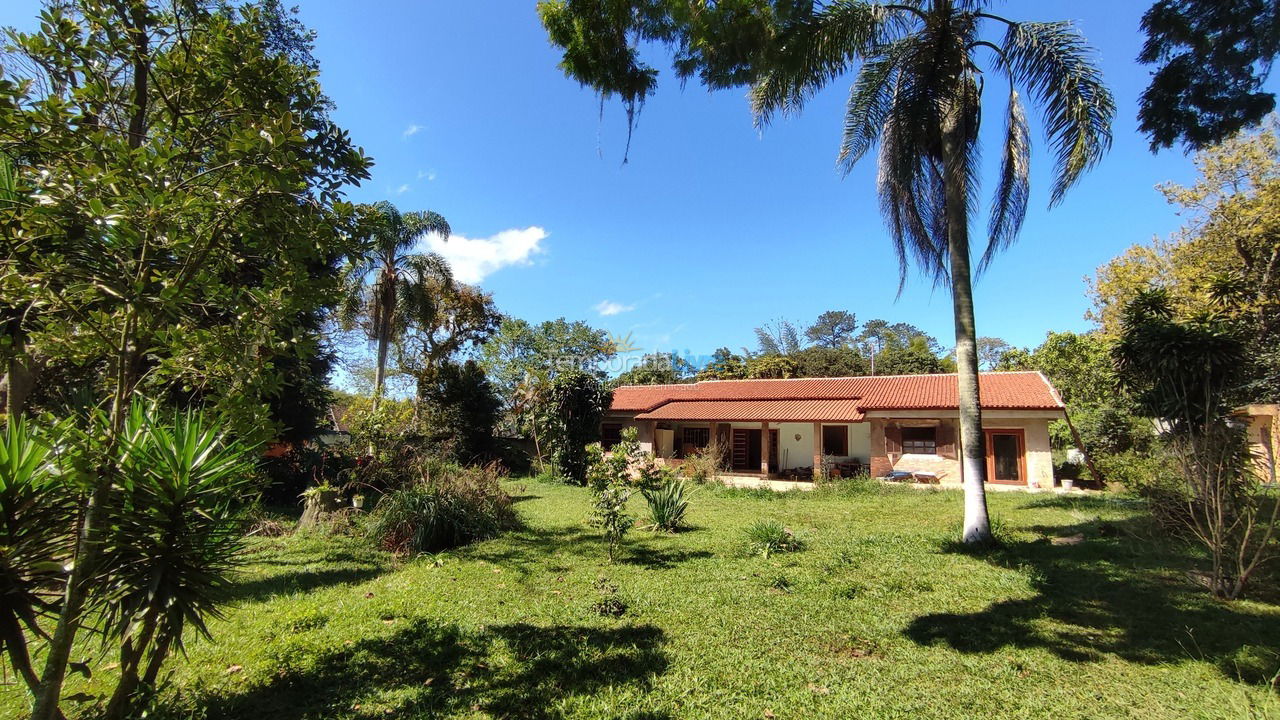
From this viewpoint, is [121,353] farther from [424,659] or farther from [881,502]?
[881,502]

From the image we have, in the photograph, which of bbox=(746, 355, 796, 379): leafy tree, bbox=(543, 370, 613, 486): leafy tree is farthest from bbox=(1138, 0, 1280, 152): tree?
bbox=(746, 355, 796, 379): leafy tree

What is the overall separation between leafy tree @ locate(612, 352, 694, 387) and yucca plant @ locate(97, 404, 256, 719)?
33335 millimetres

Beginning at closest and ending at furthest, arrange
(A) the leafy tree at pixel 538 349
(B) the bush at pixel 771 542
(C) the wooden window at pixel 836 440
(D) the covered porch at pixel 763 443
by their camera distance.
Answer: (B) the bush at pixel 771 542, (D) the covered porch at pixel 763 443, (C) the wooden window at pixel 836 440, (A) the leafy tree at pixel 538 349

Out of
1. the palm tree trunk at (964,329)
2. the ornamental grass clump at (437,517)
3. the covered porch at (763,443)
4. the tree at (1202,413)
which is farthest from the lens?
the covered porch at (763,443)

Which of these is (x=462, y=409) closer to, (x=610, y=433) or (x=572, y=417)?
(x=572, y=417)

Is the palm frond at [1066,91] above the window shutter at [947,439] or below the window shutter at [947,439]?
above

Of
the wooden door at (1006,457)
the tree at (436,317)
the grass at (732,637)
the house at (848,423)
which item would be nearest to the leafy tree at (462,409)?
the tree at (436,317)

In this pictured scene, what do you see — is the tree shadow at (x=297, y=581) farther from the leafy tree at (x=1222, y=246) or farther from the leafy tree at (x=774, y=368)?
the leafy tree at (x=774, y=368)

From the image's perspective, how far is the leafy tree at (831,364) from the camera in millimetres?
38562

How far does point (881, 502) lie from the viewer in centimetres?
1313

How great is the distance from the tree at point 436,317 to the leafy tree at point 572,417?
23.3ft

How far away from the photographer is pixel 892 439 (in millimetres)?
18469

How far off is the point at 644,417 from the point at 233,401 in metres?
20.6

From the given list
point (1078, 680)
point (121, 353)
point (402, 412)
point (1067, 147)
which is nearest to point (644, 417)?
point (402, 412)
